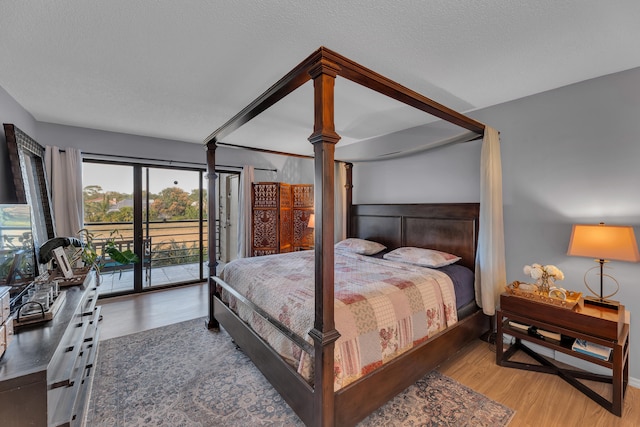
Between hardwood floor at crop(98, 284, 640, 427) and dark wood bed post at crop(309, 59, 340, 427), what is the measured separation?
54.4 inches

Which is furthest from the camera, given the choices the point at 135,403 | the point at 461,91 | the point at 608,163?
the point at 461,91

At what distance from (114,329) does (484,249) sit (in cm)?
424

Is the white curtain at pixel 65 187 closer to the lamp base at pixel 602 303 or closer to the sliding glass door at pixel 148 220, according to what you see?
the sliding glass door at pixel 148 220

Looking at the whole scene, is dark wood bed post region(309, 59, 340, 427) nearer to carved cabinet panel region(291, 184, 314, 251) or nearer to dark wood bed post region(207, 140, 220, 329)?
dark wood bed post region(207, 140, 220, 329)

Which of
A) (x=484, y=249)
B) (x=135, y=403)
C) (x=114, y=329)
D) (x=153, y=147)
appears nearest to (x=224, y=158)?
(x=153, y=147)

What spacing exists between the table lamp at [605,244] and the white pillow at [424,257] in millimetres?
1021

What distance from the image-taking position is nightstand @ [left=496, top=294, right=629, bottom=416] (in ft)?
6.09

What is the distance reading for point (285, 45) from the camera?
187cm

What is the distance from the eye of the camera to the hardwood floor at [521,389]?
1.83 metres

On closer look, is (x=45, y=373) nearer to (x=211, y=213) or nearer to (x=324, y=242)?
(x=324, y=242)

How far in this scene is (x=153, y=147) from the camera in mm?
4367

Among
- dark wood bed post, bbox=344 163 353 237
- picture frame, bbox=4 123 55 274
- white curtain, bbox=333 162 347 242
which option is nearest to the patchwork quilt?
white curtain, bbox=333 162 347 242

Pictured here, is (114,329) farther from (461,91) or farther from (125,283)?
(461,91)

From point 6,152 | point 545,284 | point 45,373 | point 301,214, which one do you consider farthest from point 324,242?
point 301,214
